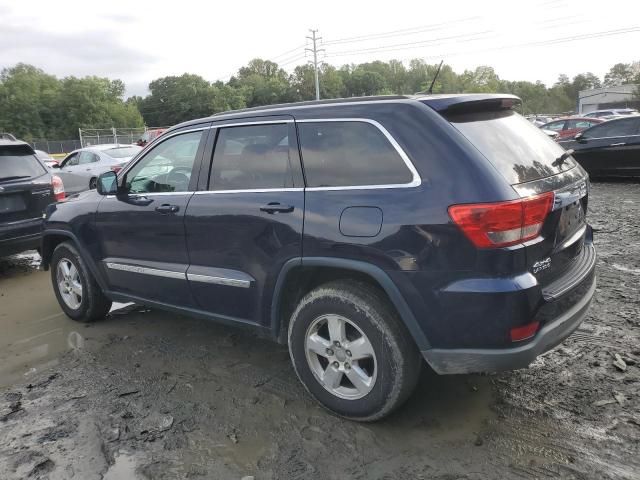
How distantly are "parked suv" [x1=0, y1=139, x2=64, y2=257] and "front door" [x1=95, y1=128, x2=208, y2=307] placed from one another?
2.76m

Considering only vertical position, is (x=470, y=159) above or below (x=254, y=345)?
above

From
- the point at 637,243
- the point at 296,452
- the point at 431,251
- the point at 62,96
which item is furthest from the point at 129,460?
the point at 62,96

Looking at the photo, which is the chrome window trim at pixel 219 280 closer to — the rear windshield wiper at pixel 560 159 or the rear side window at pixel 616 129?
the rear windshield wiper at pixel 560 159

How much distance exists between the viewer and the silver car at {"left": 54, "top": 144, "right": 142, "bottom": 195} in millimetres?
14367

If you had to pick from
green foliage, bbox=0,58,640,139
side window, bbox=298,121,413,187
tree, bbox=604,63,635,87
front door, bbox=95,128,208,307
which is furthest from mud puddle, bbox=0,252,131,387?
tree, bbox=604,63,635,87

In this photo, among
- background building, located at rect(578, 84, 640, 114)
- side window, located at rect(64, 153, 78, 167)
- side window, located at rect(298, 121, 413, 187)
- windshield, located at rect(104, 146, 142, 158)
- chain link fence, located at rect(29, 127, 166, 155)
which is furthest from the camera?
background building, located at rect(578, 84, 640, 114)

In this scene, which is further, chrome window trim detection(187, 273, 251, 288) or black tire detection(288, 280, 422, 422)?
chrome window trim detection(187, 273, 251, 288)

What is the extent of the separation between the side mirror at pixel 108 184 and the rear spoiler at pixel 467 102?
268cm

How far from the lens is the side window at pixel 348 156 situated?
282 centimetres

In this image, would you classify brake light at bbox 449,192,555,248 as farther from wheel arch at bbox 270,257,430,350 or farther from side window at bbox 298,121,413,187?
wheel arch at bbox 270,257,430,350

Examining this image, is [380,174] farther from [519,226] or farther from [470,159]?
[519,226]

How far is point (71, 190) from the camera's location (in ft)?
47.6

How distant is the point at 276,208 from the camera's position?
10.4 feet

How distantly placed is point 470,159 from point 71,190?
14.2 metres
